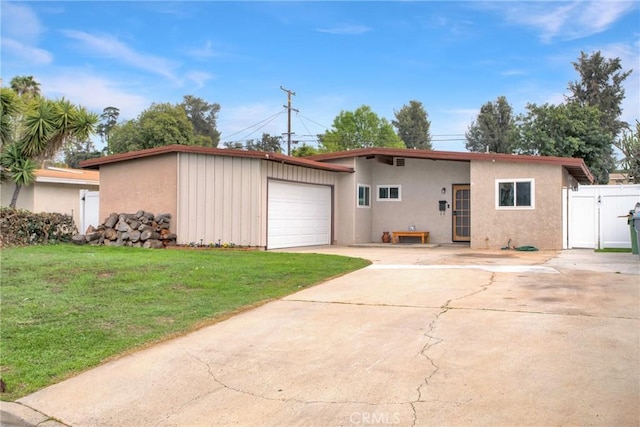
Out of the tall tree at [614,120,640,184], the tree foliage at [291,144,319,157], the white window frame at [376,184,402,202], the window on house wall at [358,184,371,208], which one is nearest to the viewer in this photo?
the window on house wall at [358,184,371,208]

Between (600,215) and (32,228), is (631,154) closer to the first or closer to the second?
(600,215)

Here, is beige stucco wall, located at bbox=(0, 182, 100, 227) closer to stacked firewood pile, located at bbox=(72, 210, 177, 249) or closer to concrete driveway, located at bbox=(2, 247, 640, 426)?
stacked firewood pile, located at bbox=(72, 210, 177, 249)

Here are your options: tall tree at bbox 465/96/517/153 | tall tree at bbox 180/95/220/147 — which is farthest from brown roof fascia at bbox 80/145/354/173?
tall tree at bbox 180/95/220/147

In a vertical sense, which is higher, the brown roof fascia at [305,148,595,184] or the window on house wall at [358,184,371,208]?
the brown roof fascia at [305,148,595,184]

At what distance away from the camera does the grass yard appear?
5.03 metres

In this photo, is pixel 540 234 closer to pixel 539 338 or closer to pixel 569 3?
pixel 569 3

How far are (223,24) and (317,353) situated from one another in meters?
13.2

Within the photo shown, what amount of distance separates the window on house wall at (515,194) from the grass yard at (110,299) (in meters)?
6.99

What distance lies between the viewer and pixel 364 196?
19.6m

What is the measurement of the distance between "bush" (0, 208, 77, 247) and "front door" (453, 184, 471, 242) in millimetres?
13479

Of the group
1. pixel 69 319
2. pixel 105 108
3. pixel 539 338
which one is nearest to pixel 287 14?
pixel 69 319

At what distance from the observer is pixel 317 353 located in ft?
16.6

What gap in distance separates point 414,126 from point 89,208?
127 ft

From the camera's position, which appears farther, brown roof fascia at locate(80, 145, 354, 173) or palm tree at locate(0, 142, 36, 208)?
palm tree at locate(0, 142, 36, 208)
